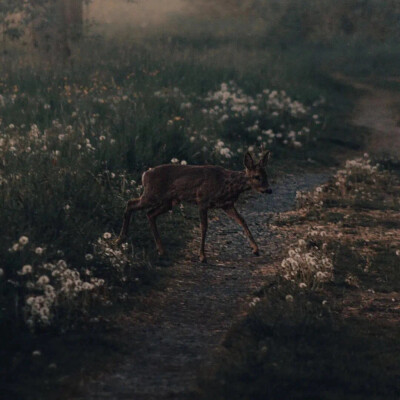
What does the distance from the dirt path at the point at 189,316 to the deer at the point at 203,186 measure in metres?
0.54

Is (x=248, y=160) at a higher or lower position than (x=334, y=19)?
higher

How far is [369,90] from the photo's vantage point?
24.3 metres

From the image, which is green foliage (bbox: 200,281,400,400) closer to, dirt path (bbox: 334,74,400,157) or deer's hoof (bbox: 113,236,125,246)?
deer's hoof (bbox: 113,236,125,246)

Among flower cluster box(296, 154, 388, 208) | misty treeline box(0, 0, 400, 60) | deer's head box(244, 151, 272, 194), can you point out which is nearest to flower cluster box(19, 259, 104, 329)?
deer's head box(244, 151, 272, 194)

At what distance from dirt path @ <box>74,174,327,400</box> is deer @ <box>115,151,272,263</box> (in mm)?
541

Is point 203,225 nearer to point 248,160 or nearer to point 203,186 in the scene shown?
point 203,186

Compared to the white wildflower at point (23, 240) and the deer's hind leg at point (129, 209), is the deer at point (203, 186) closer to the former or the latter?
the deer's hind leg at point (129, 209)

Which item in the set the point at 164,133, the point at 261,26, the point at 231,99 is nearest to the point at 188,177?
A: the point at 164,133

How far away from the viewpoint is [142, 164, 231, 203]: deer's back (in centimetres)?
855

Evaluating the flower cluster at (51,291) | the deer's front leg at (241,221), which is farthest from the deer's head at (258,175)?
the flower cluster at (51,291)

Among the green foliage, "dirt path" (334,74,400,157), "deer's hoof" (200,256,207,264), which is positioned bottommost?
"dirt path" (334,74,400,157)

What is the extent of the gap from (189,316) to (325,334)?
1.35 metres

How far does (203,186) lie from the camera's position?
8.55 meters

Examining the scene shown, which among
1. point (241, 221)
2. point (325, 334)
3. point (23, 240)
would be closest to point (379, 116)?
point (241, 221)
